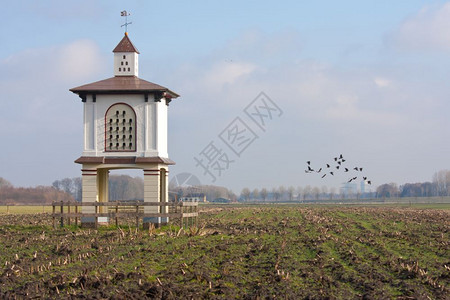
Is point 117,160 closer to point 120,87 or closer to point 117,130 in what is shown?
point 117,130

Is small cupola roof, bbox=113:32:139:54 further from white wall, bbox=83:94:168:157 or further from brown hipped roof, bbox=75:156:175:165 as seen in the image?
brown hipped roof, bbox=75:156:175:165

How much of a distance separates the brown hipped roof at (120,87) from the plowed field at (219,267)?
907 cm

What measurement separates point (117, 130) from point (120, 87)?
241 centimetres

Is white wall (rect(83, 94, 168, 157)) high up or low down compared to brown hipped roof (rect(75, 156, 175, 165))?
up

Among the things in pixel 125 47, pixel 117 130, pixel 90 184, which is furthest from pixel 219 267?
pixel 125 47

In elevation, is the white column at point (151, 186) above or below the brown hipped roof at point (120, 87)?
below

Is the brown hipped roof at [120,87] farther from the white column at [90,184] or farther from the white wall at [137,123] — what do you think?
the white column at [90,184]

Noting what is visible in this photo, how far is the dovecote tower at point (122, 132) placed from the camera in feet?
109

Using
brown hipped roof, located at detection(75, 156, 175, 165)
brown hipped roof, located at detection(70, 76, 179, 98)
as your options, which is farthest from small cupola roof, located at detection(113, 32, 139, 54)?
brown hipped roof, located at detection(75, 156, 175, 165)

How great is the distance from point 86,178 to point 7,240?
7506 mm

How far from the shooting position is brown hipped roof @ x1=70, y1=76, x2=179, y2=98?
3347 cm

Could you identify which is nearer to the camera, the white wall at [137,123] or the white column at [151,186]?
the white column at [151,186]

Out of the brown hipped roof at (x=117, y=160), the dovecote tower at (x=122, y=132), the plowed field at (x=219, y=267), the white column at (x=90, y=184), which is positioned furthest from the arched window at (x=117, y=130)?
the plowed field at (x=219, y=267)

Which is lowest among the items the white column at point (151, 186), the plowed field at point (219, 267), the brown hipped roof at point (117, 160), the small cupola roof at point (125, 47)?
the plowed field at point (219, 267)
